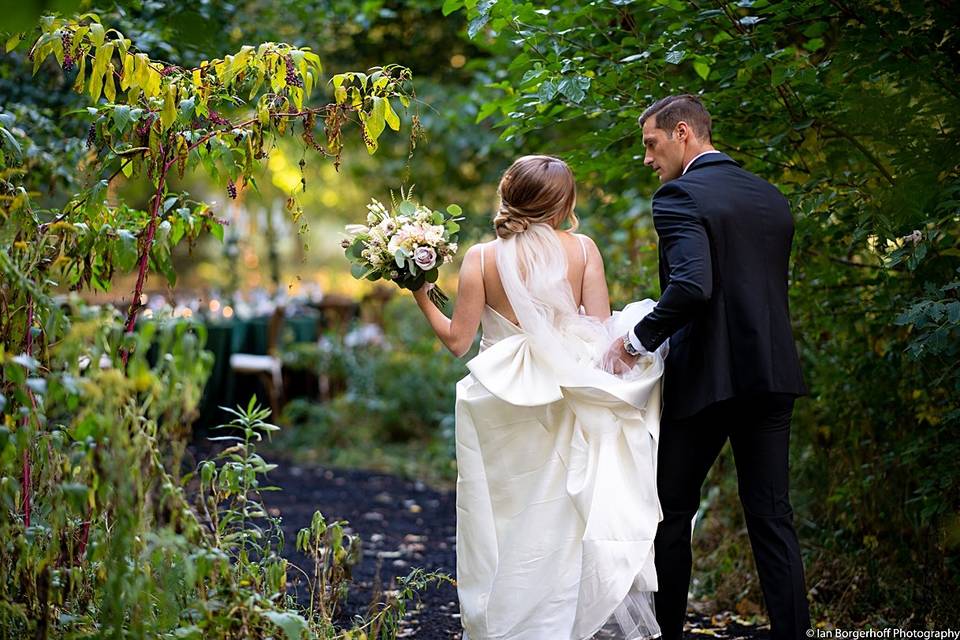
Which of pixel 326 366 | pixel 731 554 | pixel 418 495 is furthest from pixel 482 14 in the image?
pixel 326 366

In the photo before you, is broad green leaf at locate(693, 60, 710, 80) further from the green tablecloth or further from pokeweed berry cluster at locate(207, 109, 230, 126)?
the green tablecloth

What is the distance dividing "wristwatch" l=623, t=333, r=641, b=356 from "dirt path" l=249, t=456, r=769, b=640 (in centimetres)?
108

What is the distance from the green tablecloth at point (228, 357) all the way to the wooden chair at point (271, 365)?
0.30 feet

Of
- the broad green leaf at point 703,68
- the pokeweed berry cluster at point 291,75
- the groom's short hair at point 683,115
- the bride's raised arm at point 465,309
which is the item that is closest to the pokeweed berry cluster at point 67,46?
the pokeweed berry cluster at point 291,75

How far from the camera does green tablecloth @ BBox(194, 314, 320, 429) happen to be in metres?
9.46

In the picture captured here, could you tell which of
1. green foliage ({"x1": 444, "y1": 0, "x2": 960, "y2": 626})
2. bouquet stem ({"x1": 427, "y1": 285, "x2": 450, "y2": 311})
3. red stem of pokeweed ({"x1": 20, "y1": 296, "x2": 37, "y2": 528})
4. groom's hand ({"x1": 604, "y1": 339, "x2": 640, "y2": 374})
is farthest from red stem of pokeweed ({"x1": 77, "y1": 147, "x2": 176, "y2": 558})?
groom's hand ({"x1": 604, "y1": 339, "x2": 640, "y2": 374})

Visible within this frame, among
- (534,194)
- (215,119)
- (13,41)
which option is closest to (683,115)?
(534,194)

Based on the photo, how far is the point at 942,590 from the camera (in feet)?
13.1

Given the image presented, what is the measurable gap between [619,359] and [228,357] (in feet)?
22.3

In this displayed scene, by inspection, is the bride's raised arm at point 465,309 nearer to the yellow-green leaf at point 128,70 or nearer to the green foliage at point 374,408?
the yellow-green leaf at point 128,70

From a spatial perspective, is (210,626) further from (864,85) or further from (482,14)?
(864,85)

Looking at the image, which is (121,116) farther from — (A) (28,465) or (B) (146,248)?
(A) (28,465)

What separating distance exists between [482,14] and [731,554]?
2862 millimetres

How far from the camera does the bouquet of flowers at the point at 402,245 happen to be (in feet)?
11.8
